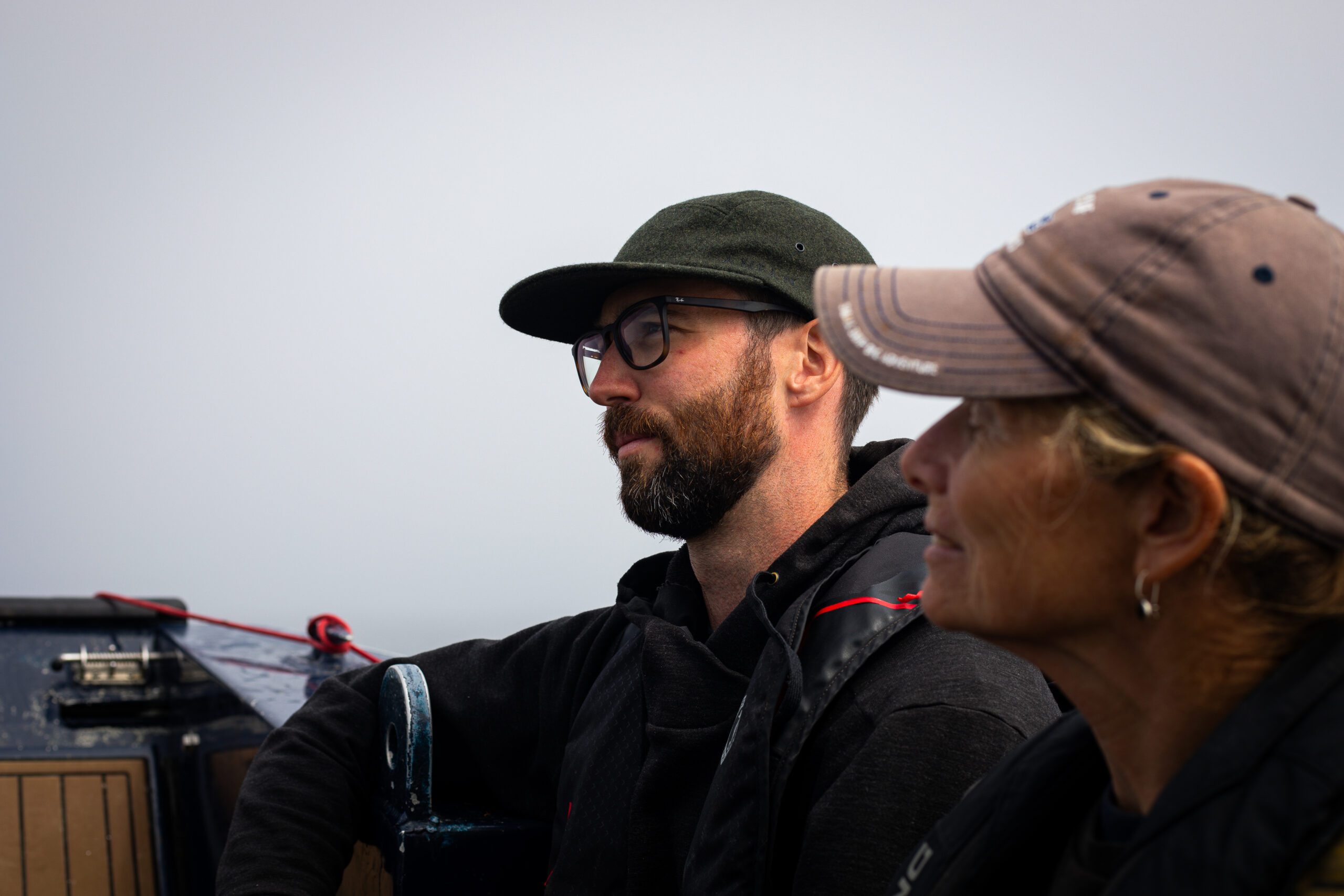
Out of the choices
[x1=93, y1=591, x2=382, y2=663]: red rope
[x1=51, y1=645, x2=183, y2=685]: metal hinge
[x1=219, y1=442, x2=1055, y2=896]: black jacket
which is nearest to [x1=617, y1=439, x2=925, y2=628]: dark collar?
[x1=219, y1=442, x2=1055, y2=896]: black jacket

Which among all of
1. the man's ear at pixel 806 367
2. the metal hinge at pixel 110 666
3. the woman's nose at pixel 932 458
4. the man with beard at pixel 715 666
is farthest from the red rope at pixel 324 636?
the woman's nose at pixel 932 458

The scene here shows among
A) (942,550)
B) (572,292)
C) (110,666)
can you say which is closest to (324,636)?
(110,666)

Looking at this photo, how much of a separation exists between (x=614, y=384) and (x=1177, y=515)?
58.5 inches

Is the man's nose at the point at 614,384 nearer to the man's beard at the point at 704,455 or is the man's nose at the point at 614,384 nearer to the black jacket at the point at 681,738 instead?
the man's beard at the point at 704,455

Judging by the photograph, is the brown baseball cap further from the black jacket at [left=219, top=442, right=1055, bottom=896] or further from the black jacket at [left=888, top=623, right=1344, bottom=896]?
the black jacket at [left=219, top=442, right=1055, bottom=896]

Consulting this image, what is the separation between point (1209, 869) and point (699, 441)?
1.50m

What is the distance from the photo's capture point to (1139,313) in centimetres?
92

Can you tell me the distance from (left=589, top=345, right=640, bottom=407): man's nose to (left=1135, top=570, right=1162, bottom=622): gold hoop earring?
4.63 feet

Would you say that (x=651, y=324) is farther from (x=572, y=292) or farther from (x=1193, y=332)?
(x=1193, y=332)

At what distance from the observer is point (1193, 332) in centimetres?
91

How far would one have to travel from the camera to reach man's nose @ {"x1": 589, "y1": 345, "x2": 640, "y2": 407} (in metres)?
2.31

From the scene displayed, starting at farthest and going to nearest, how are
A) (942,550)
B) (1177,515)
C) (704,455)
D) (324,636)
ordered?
(324,636), (704,455), (942,550), (1177,515)

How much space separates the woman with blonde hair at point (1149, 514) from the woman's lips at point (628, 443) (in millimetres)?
1160

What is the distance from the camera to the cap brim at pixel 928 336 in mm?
991
